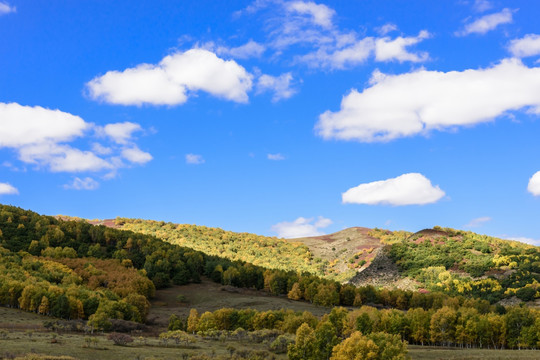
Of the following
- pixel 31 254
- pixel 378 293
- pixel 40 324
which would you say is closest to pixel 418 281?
pixel 378 293

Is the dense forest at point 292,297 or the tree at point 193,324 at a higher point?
the dense forest at point 292,297

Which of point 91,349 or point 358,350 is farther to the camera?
point 91,349

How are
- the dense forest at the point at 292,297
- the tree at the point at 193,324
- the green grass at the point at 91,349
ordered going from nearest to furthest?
the green grass at the point at 91,349 → the dense forest at the point at 292,297 → the tree at the point at 193,324

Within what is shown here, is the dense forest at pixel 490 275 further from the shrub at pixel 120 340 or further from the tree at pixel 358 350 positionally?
the shrub at pixel 120 340

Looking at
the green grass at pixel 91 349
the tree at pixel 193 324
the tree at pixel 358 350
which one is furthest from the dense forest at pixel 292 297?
the green grass at pixel 91 349

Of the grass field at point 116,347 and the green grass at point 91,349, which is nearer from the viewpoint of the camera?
the green grass at point 91,349

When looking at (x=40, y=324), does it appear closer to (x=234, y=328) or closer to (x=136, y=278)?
(x=234, y=328)

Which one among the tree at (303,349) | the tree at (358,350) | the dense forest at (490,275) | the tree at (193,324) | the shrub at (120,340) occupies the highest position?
the dense forest at (490,275)

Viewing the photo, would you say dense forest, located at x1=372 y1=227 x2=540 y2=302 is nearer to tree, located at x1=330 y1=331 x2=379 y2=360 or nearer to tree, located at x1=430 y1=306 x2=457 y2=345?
tree, located at x1=430 y1=306 x2=457 y2=345

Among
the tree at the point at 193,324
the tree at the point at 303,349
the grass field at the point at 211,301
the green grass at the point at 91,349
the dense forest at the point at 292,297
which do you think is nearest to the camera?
the green grass at the point at 91,349

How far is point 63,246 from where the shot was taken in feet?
626

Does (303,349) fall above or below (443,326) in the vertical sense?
below

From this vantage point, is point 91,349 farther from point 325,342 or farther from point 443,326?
point 443,326

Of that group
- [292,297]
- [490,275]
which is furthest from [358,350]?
[490,275]
